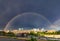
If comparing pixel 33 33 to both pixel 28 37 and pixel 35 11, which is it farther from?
pixel 35 11

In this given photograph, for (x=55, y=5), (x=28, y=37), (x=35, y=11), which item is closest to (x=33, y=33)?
(x=28, y=37)

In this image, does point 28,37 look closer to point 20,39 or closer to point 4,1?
point 20,39

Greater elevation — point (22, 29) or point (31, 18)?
point (31, 18)

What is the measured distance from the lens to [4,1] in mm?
3664

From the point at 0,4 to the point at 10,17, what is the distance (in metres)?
0.37

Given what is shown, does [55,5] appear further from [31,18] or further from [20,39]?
[20,39]

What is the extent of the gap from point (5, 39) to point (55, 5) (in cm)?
130

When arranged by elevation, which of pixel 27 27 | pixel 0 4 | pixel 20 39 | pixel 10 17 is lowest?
pixel 20 39

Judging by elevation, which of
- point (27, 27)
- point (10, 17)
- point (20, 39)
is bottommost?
point (20, 39)

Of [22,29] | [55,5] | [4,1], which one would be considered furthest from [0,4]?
[55,5]

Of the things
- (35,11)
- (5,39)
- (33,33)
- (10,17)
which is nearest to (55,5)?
(35,11)

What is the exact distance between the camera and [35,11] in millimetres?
3590

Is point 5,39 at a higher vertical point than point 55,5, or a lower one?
lower

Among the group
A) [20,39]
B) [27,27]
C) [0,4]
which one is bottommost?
[20,39]
